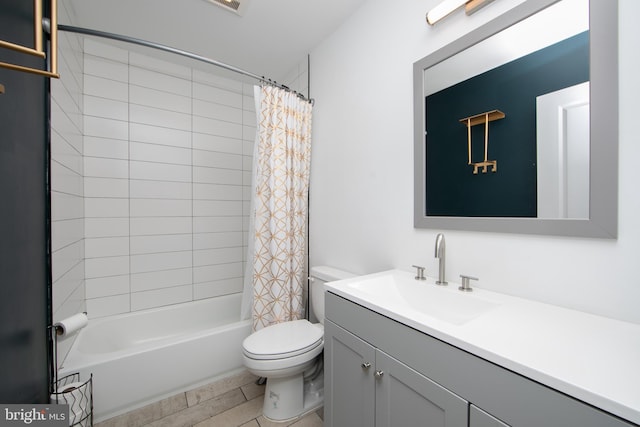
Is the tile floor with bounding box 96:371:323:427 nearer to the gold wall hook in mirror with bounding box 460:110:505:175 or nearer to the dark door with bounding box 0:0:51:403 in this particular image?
the dark door with bounding box 0:0:51:403

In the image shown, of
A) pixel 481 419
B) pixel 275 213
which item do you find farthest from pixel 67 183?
pixel 481 419

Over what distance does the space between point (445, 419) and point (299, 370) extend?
34.5 inches

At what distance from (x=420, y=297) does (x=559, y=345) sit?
517 mm

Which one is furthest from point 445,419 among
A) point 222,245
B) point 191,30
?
point 191,30

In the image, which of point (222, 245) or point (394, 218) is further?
point (222, 245)

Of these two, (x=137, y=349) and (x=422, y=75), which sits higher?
(x=422, y=75)

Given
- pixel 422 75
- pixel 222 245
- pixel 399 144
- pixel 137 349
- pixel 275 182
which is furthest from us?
pixel 222 245

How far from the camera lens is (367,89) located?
5.02ft

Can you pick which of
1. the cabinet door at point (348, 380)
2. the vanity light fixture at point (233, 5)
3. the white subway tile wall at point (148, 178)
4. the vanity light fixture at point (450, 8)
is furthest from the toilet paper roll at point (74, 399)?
the vanity light fixture at point (450, 8)

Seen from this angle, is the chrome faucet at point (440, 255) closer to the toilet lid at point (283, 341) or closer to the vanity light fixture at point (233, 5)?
the toilet lid at point (283, 341)

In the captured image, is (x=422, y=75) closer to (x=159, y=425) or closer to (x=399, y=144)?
(x=399, y=144)

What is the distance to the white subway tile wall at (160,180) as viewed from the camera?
193 cm

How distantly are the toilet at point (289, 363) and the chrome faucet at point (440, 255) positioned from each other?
2.06 ft

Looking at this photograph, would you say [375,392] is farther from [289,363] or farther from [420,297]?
[289,363]
